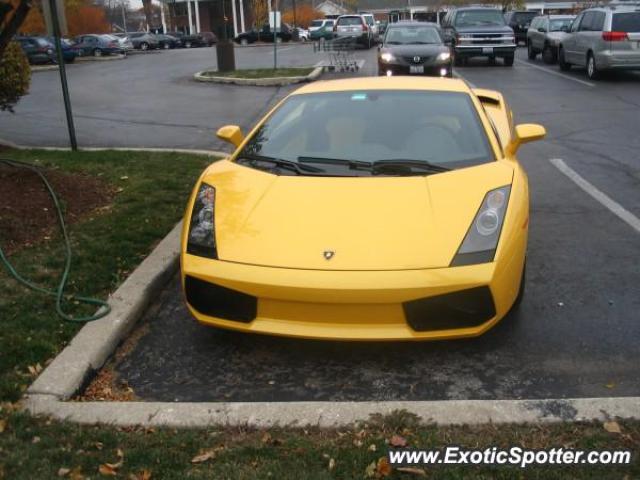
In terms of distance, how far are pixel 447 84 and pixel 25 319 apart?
11.3 feet

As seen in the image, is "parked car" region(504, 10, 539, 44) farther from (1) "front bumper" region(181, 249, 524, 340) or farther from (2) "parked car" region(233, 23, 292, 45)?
Result: (1) "front bumper" region(181, 249, 524, 340)

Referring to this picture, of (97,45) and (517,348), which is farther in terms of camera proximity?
(97,45)

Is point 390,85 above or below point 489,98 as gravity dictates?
above

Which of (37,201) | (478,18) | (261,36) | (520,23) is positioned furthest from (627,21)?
(261,36)

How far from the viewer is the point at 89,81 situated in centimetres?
2231

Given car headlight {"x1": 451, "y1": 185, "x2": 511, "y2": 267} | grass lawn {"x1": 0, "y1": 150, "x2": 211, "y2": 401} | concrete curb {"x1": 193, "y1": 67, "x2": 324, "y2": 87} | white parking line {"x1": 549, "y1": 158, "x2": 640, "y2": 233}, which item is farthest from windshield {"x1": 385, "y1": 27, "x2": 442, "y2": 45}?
car headlight {"x1": 451, "y1": 185, "x2": 511, "y2": 267}

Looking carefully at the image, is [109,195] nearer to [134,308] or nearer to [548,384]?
[134,308]

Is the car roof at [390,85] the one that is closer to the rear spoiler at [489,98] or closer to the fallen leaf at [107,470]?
the rear spoiler at [489,98]

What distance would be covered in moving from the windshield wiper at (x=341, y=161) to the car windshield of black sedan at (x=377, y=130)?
0.02 m

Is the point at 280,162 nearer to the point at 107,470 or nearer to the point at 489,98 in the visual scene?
the point at 107,470

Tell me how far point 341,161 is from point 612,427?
2325mm

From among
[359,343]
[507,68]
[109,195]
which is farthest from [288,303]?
[507,68]

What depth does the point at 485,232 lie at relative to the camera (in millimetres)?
3629

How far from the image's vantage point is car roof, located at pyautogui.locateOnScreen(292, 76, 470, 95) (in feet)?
16.7
